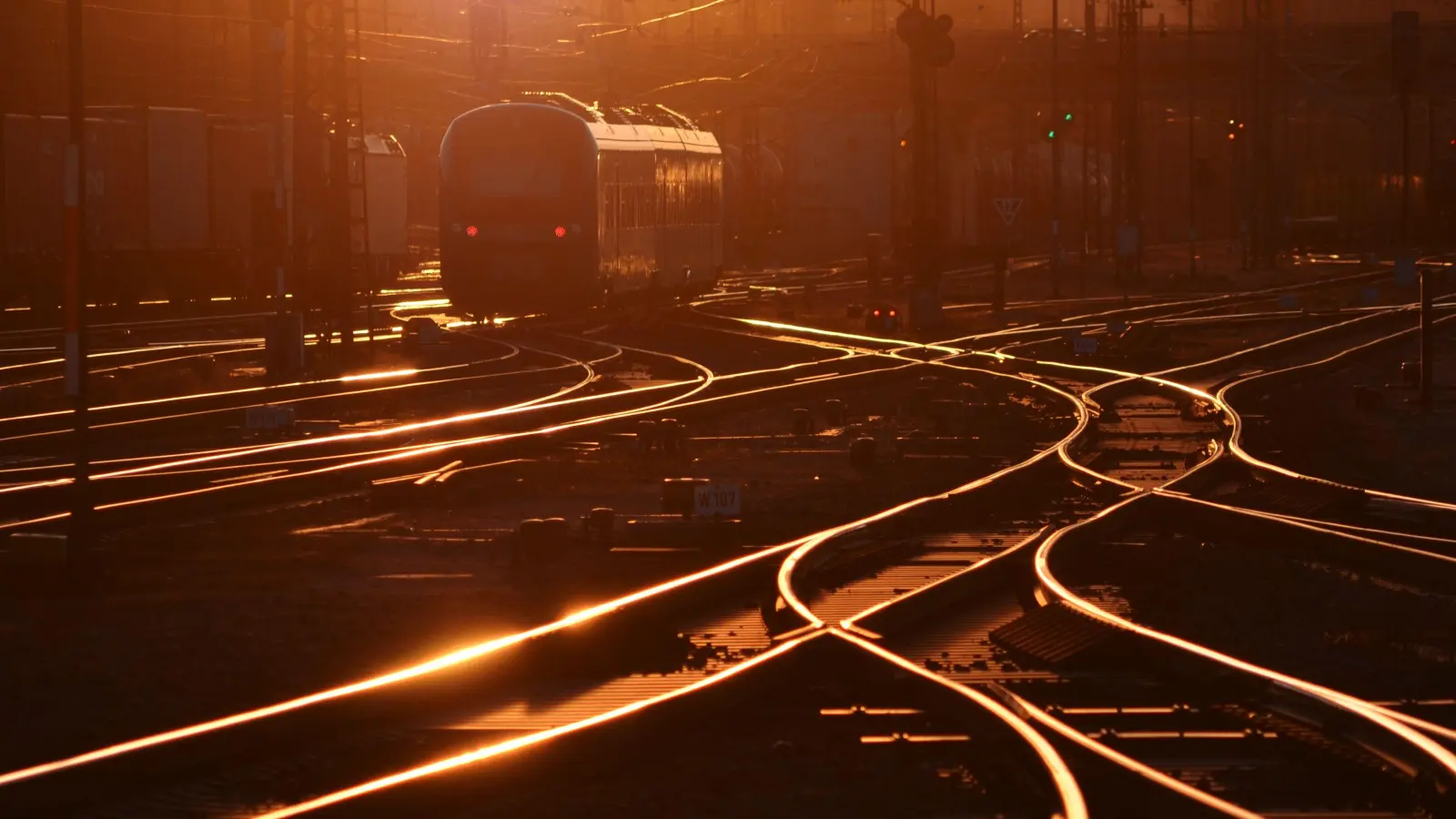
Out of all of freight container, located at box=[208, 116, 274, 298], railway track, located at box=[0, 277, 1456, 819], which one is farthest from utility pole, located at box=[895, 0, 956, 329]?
railway track, located at box=[0, 277, 1456, 819]

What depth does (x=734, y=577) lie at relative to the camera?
936 centimetres

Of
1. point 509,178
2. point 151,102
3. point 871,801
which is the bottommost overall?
point 871,801

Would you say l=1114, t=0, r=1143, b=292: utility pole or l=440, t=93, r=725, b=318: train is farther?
l=1114, t=0, r=1143, b=292: utility pole

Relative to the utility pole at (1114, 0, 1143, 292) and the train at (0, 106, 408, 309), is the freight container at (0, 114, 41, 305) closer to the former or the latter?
the train at (0, 106, 408, 309)

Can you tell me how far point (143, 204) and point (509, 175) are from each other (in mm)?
13647

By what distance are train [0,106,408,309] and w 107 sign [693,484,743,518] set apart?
26103mm

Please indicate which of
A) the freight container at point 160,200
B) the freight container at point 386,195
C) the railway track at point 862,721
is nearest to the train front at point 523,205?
the freight container at point 160,200

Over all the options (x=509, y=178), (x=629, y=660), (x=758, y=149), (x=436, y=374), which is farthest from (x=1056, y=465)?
(x=758, y=149)

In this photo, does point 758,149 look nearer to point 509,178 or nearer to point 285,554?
point 509,178

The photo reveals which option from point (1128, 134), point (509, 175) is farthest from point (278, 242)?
point (1128, 134)

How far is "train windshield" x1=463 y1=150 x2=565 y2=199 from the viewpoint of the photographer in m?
30.6

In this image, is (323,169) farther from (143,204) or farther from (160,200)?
(160,200)

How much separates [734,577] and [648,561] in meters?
1.13

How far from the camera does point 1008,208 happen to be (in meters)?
32.6
